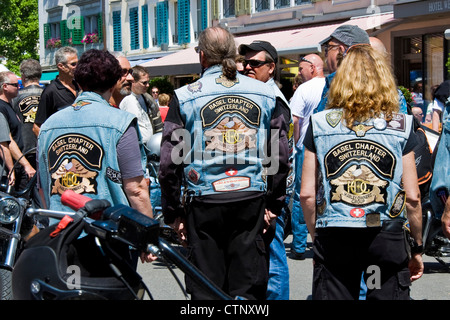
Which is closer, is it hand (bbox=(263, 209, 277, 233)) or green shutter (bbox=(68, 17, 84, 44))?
hand (bbox=(263, 209, 277, 233))

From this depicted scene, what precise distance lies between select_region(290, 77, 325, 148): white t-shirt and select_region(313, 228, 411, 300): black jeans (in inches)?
159

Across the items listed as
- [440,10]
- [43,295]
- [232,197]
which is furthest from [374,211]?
[440,10]

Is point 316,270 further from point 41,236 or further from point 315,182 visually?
point 41,236

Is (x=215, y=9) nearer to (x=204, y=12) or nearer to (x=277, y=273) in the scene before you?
(x=204, y=12)

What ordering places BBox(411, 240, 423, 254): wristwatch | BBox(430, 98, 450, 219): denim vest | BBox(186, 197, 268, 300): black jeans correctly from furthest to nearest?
BBox(430, 98, 450, 219): denim vest, BBox(186, 197, 268, 300): black jeans, BBox(411, 240, 423, 254): wristwatch

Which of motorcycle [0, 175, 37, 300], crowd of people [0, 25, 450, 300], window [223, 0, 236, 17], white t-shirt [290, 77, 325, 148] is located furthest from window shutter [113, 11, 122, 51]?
crowd of people [0, 25, 450, 300]

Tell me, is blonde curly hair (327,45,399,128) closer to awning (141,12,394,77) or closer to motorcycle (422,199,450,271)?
motorcycle (422,199,450,271)

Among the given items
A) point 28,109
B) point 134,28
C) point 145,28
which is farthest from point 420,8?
point 134,28

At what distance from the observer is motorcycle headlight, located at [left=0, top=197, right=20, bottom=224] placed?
16.6ft

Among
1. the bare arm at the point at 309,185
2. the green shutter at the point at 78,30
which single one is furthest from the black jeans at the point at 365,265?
the green shutter at the point at 78,30

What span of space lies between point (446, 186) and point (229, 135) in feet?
3.99

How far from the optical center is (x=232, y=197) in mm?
4223

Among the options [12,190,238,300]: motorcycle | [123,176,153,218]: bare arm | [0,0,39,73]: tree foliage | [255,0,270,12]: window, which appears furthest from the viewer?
[0,0,39,73]: tree foliage

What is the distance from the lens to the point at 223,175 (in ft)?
Result: 13.9
